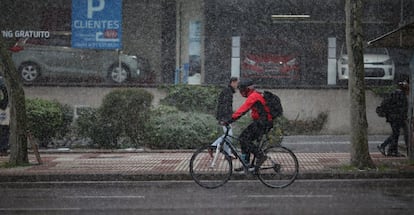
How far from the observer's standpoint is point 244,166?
432 inches

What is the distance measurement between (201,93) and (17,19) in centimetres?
1077

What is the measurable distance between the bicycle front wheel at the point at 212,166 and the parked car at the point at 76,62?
11.8m

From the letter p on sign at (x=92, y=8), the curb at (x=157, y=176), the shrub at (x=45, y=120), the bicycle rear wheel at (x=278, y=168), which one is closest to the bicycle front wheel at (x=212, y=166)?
the bicycle rear wheel at (x=278, y=168)

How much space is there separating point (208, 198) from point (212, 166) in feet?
4.00

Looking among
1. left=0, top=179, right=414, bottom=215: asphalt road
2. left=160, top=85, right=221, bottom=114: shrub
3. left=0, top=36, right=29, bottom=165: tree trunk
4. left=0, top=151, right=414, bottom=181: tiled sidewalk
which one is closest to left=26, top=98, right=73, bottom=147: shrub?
left=0, top=151, right=414, bottom=181: tiled sidewalk

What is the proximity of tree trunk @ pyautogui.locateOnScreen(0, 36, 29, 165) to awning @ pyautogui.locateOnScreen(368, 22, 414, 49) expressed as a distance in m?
7.46

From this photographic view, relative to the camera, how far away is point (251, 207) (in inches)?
341

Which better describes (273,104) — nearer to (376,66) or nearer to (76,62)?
(376,66)

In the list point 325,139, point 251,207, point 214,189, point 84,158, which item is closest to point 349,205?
point 251,207

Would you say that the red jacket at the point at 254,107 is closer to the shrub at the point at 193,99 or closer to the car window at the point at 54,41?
the shrub at the point at 193,99

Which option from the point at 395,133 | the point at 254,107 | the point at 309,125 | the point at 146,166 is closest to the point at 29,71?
the point at 309,125

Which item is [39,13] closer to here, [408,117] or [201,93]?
[201,93]

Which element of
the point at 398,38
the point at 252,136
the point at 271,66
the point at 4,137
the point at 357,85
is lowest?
the point at 4,137

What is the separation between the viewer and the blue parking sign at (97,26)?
22.0 m
